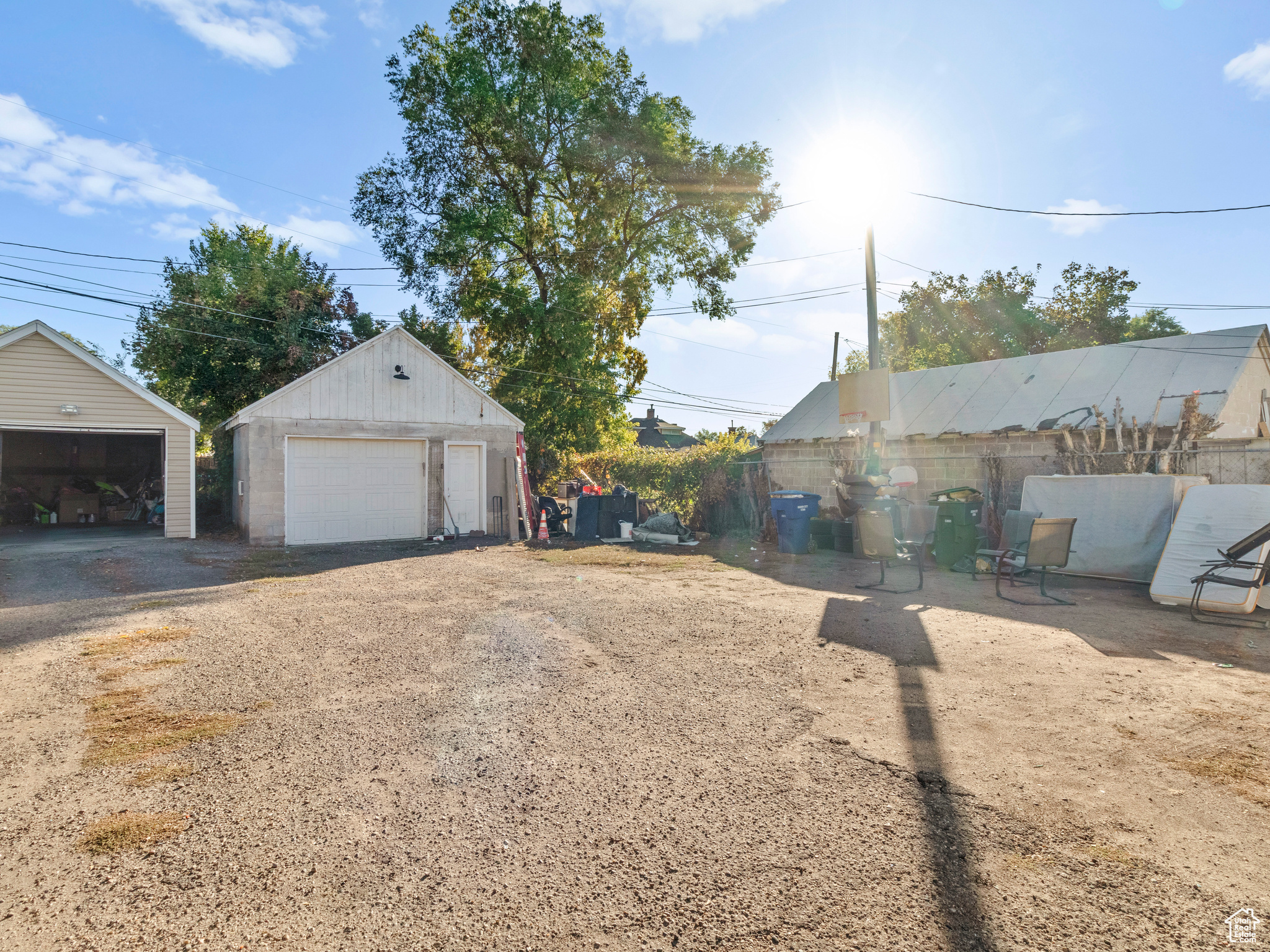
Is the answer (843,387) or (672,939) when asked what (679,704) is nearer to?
(672,939)

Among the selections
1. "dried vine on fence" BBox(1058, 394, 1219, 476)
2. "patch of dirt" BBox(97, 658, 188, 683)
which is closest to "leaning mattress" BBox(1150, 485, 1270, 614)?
"dried vine on fence" BBox(1058, 394, 1219, 476)

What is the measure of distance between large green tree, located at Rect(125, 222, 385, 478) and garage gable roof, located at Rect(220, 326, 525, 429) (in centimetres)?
754

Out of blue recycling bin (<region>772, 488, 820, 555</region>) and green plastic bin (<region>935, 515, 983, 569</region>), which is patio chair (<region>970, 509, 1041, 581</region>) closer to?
green plastic bin (<region>935, 515, 983, 569</region>)

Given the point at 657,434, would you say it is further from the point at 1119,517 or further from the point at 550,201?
the point at 1119,517

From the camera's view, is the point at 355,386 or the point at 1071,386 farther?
the point at 355,386

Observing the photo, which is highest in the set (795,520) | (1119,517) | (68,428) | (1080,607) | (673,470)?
(68,428)

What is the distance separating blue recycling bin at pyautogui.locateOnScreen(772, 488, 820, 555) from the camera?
43.4 ft

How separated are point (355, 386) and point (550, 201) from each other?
40.0 feet

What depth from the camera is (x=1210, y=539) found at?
313 inches

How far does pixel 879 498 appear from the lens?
41.0ft

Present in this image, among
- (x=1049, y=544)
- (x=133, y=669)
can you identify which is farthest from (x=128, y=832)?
(x=1049, y=544)

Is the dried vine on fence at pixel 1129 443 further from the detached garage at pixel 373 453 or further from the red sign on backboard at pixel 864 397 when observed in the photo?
the detached garage at pixel 373 453

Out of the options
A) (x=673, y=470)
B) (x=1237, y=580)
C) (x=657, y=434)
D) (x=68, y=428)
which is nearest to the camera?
(x=1237, y=580)

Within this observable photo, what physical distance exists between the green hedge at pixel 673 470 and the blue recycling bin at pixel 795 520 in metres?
2.82
